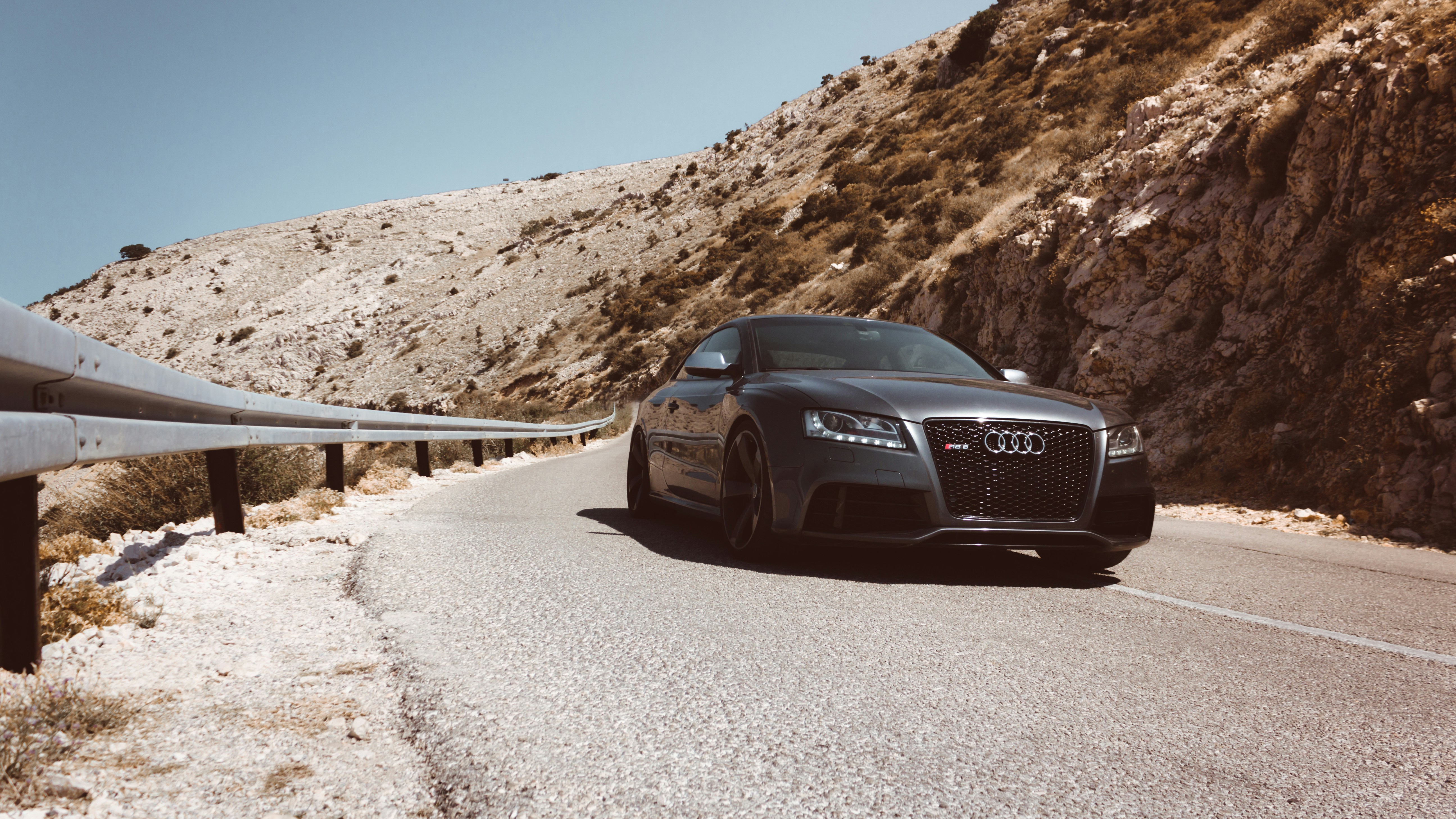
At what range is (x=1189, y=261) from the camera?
14.1m

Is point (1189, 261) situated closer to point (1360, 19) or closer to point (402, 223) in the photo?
point (1360, 19)

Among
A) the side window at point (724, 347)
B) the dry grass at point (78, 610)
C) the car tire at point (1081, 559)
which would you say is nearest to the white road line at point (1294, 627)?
the car tire at point (1081, 559)

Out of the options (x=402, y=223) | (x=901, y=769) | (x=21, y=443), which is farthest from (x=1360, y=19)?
(x=402, y=223)

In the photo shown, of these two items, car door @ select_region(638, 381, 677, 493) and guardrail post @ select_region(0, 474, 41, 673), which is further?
car door @ select_region(638, 381, 677, 493)

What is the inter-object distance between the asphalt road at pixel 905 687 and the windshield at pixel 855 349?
4.33ft

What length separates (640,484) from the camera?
806cm

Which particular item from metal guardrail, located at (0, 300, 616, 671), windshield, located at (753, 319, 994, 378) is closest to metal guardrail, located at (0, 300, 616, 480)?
metal guardrail, located at (0, 300, 616, 671)

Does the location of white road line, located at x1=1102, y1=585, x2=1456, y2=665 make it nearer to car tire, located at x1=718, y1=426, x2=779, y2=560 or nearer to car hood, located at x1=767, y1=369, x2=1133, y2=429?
car hood, located at x1=767, y1=369, x2=1133, y2=429

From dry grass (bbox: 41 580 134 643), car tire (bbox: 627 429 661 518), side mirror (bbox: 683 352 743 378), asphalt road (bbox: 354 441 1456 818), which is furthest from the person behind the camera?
car tire (bbox: 627 429 661 518)

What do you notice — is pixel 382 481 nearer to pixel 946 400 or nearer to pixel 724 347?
pixel 724 347

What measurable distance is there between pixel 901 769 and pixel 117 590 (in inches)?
122

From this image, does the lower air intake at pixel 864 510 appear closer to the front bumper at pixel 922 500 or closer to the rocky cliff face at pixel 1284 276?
the front bumper at pixel 922 500

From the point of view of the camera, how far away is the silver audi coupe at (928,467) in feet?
16.1

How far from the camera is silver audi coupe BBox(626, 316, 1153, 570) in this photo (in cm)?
492
